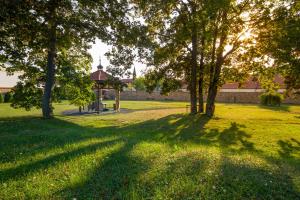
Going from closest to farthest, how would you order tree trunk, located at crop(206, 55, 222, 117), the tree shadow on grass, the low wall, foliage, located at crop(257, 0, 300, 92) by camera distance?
the tree shadow on grass, foliage, located at crop(257, 0, 300, 92), tree trunk, located at crop(206, 55, 222, 117), the low wall

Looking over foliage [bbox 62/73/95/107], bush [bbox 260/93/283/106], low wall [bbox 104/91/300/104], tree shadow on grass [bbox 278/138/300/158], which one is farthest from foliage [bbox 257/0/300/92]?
low wall [bbox 104/91/300/104]

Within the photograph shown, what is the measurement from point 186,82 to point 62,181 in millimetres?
22903

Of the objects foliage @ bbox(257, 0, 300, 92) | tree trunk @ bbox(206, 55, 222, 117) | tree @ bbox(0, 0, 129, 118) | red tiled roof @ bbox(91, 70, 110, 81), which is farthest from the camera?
red tiled roof @ bbox(91, 70, 110, 81)

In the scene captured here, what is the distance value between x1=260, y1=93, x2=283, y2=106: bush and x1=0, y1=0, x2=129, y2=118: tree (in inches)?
1364

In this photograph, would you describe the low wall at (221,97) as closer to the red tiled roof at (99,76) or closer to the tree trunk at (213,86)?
the tree trunk at (213,86)

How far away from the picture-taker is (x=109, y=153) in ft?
24.8

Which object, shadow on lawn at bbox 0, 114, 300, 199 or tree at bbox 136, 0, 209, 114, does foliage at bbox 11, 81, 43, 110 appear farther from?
shadow on lawn at bbox 0, 114, 300, 199

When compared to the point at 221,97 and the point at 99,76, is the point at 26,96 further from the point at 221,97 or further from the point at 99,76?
the point at 221,97

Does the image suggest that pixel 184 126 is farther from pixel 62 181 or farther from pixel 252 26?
pixel 62 181

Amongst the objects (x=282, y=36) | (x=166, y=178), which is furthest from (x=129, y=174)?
(x=282, y=36)

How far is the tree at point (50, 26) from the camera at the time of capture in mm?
13898

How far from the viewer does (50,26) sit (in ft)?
52.9

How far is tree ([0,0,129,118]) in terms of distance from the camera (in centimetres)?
1390

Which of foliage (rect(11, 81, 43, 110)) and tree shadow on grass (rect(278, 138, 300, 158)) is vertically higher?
foliage (rect(11, 81, 43, 110))
